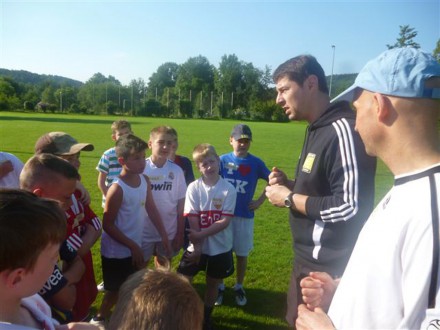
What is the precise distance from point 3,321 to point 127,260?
7.80 ft

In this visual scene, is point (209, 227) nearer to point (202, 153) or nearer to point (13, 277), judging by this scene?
point (202, 153)

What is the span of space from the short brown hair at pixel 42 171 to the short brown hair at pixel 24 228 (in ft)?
3.51

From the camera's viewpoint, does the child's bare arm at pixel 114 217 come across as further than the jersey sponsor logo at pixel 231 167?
No

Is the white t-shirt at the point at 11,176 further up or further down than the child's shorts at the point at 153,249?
further up

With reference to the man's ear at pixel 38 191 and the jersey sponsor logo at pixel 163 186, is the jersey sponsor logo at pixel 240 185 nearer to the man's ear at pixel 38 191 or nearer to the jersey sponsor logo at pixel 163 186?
the jersey sponsor logo at pixel 163 186

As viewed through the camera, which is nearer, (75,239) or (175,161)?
(75,239)

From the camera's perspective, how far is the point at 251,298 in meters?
4.69

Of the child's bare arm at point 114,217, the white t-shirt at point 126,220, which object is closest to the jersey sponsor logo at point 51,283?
the child's bare arm at point 114,217

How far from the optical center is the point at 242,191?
4.86 m

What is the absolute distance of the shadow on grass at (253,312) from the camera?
4086 mm

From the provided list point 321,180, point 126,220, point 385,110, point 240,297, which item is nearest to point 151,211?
point 126,220

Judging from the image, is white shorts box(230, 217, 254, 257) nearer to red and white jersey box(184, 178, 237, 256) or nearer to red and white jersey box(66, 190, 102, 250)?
red and white jersey box(184, 178, 237, 256)

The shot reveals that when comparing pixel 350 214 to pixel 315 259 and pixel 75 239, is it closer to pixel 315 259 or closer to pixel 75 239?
pixel 315 259

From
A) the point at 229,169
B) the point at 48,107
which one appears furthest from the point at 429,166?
the point at 48,107
